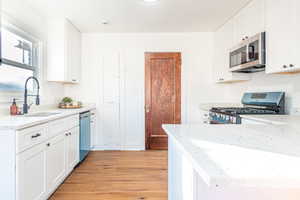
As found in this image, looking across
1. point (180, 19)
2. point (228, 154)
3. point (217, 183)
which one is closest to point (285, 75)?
point (180, 19)

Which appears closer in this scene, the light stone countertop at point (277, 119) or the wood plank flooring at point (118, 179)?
the light stone countertop at point (277, 119)

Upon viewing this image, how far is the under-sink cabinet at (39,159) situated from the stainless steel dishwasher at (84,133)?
404 mm

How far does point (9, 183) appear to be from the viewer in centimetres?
160

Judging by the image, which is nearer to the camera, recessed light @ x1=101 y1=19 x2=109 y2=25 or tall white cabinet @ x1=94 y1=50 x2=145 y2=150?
recessed light @ x1=101 y1=19 x2=109 y2=25

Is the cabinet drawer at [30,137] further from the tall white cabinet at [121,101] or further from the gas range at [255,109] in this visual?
the tall white cabinet at [121,101]

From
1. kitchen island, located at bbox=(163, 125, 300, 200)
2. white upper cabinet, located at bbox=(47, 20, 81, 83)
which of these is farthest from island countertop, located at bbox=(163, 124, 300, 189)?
white upper cabinet, located at bbox=(47, 20, 81, 83)

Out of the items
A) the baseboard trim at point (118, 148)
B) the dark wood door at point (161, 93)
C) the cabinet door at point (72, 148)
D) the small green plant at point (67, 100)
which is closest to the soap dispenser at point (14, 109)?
the cabinet door at point (72, 148)

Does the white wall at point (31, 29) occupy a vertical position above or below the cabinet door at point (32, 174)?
above

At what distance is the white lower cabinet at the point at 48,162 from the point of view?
1705 millimetres

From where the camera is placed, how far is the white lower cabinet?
1705 mm

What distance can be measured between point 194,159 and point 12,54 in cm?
281

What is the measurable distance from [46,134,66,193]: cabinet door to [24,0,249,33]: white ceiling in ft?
5.99

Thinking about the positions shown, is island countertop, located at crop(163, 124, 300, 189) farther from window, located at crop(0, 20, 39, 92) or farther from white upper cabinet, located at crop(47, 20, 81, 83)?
white upper cabinet, located at crop(47, 20, 81, 83)

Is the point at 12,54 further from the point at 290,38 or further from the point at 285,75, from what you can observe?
the point at 285,75
